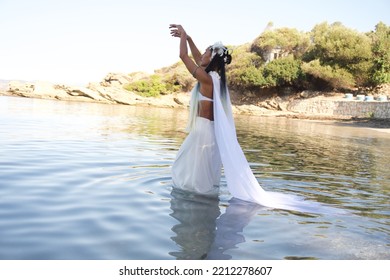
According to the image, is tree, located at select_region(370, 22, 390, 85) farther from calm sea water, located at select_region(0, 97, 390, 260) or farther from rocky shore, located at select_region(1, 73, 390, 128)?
calm sea water, located at select_region(0, 97, 390, 260)

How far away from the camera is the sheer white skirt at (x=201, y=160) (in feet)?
17.4

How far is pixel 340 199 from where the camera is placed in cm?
571

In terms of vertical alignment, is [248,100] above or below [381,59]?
below

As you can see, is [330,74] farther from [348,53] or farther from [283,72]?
[283,72]

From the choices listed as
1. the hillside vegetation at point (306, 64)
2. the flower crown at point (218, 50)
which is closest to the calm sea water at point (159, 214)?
the flower crown at point (218, 50)

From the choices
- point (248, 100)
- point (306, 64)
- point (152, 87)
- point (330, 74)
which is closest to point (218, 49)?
point (330, 74)

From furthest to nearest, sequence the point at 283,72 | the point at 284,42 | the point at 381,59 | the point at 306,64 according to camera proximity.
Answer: the point at 284,42, the point at 283,72, the point at 306,64, the point at 381,59

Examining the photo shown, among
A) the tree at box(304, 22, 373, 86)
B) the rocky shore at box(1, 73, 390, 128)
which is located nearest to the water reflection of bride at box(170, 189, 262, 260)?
the rocky shore at box(1, 73, 390, 128)

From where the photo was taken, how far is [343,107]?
34812 mm

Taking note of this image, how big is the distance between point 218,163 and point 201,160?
11.1 inches

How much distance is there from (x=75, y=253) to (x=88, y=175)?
10.5 ft

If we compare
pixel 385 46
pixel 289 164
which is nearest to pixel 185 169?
pixel 289 164

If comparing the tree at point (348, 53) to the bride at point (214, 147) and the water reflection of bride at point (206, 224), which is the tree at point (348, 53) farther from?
the water reflection of bride at point (206, 224)
